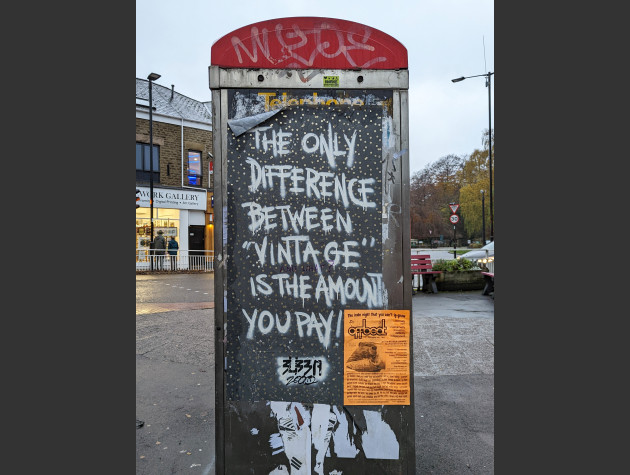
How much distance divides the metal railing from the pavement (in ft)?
40.8

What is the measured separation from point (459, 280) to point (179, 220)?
17.9m

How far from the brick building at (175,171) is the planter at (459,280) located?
1520 cm

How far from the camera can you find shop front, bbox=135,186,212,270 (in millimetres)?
22641

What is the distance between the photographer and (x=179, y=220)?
24234 millimetres

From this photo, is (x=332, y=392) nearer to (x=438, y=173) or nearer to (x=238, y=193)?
(x=238, y=193)

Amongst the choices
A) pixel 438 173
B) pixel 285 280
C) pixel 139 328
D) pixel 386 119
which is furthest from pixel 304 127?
pixel 438 173

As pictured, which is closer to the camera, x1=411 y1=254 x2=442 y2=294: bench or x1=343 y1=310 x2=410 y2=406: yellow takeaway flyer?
x1=343 y1=310 x2=410 y2=406: yellow takeaway flyer

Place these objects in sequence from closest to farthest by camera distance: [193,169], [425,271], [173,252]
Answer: [425,271] → [173,252] → [193,169]

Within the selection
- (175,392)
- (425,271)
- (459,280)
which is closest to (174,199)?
(425,271)

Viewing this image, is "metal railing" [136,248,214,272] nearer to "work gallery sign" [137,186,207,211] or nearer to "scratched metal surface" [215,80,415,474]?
"work gallery sign" [137,186,207,211]

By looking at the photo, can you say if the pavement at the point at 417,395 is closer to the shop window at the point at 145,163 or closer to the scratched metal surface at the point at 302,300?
the scratched metal surface at the point at 302,300

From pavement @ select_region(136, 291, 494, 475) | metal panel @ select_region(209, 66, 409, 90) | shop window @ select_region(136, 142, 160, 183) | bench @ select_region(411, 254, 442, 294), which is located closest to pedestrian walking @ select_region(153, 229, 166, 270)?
shop window @ select_region(136, 142, 160, 183)

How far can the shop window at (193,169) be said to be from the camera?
24672 millimetres

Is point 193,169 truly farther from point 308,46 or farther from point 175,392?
point 308,46
